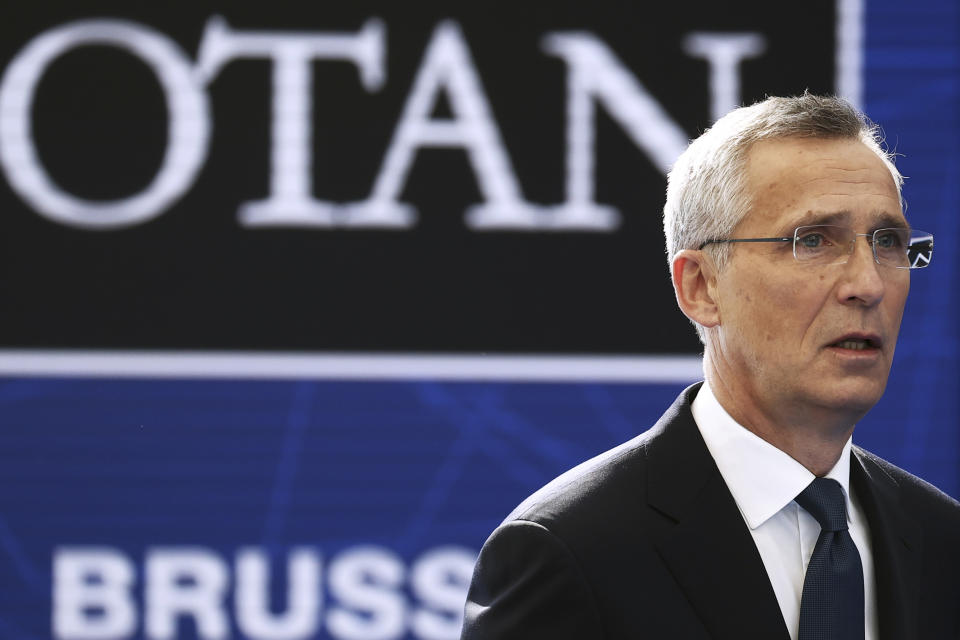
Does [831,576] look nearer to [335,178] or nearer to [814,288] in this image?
[814,288]

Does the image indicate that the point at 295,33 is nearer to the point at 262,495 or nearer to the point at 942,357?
the point at 262,495

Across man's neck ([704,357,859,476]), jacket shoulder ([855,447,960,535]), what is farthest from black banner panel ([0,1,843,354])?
man's neck ([704,357,859,476])

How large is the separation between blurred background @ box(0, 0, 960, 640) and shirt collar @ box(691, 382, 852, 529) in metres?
1.82

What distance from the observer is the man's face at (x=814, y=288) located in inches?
57.2

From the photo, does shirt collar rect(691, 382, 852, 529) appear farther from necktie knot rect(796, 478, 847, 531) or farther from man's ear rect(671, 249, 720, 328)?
man's ear rect(671, 249, 720, 328)

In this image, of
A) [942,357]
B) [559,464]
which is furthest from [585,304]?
[942,357]

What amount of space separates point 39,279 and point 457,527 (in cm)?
124

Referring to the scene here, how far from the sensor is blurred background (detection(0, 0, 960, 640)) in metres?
3.30

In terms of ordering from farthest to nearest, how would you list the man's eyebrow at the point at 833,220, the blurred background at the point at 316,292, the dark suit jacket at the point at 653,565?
the blurred background at the point at 316,292 → the man's eyebrow at the point at 833,220 → the dark suit jacket at the point at 653,565

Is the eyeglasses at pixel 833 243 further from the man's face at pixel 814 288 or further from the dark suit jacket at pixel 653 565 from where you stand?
the dark suit jacket at pixel 653 565

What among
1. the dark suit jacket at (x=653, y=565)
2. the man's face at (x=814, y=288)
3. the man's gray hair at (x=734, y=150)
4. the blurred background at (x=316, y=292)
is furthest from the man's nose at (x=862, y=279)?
the blurred background at (x=316, y=292)

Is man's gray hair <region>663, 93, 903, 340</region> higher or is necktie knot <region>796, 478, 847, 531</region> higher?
man's gray hair <region>663, 93, 903, 340</region>

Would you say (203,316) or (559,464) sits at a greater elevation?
(203,316)

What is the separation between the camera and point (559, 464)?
3.36 meters
